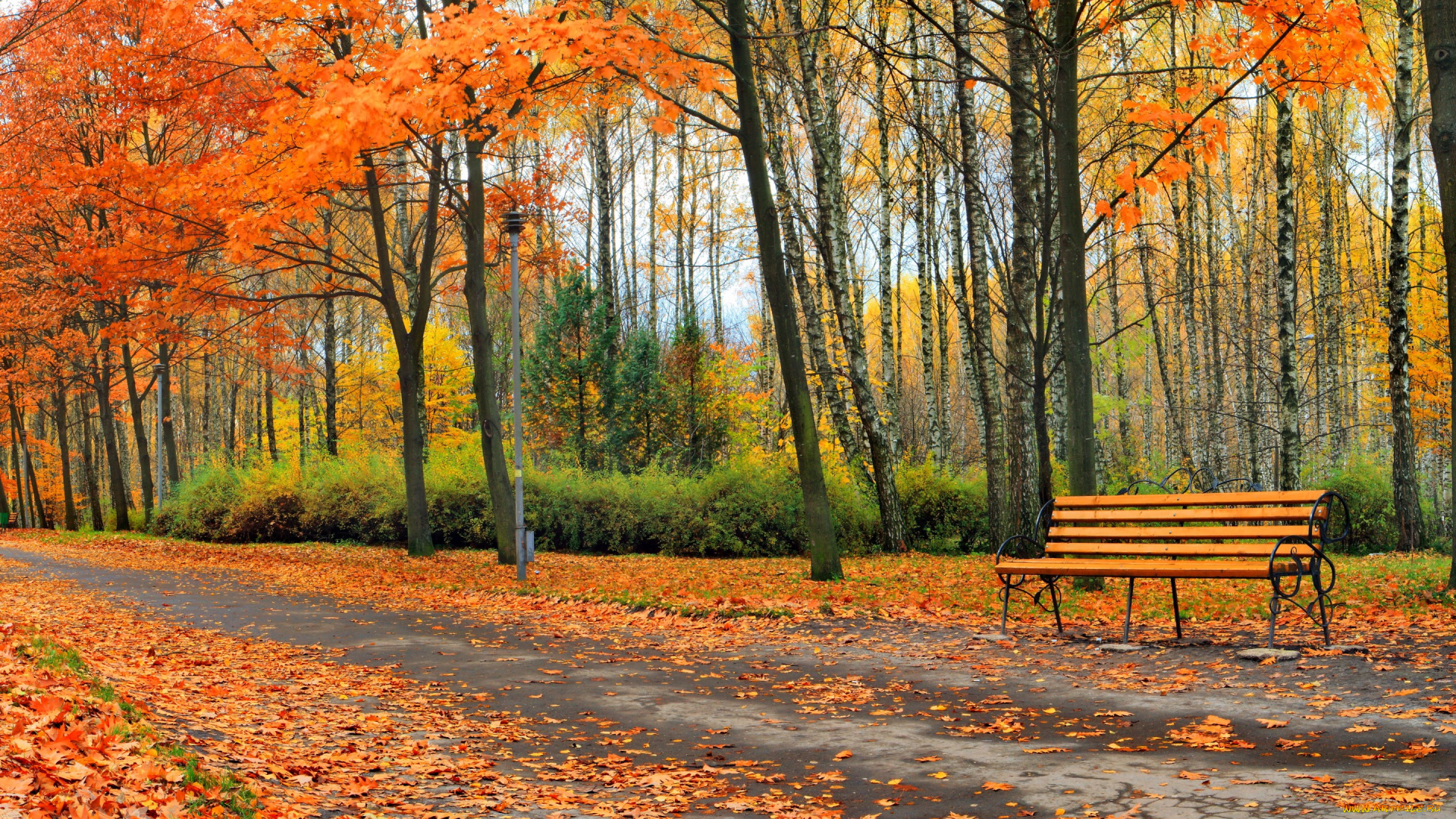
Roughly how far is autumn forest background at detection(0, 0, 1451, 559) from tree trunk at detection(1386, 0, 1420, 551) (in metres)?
0.07

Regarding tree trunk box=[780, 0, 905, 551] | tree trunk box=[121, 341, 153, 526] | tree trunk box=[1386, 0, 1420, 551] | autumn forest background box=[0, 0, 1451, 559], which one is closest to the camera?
autumn forest background box=[0, 0, 1451, 559]

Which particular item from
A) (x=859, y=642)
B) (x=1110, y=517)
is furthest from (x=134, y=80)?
(x=1110, y=517)

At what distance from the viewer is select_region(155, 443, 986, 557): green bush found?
16531mm

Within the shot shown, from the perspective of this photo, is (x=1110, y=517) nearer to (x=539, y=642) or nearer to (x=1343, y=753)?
(x=1343, y=753)

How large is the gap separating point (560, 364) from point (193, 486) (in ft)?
29.5

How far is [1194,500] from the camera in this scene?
6.81 meters

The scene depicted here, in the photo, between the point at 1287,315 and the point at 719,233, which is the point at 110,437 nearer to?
the point at 719,233

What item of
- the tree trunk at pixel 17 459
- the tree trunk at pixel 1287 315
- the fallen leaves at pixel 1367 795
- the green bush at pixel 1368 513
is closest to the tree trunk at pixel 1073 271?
the fallen leaves at pixel 1367 795

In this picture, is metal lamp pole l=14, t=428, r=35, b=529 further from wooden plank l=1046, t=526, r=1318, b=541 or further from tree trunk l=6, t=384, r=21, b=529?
wooden plank l=1046, t=526, r=1318, b=541

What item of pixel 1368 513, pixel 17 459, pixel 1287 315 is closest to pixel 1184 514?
pixel 1287 315

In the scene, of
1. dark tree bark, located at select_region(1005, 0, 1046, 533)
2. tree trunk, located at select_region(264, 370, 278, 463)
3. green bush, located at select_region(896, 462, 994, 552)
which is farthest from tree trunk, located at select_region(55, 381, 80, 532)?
dark tree bark, located at select_region(1005, 0, 1046, 533)

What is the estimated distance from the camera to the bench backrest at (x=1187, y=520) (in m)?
6.45

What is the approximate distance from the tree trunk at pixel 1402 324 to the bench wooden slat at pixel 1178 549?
8283 mm

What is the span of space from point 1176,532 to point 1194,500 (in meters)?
0.27
